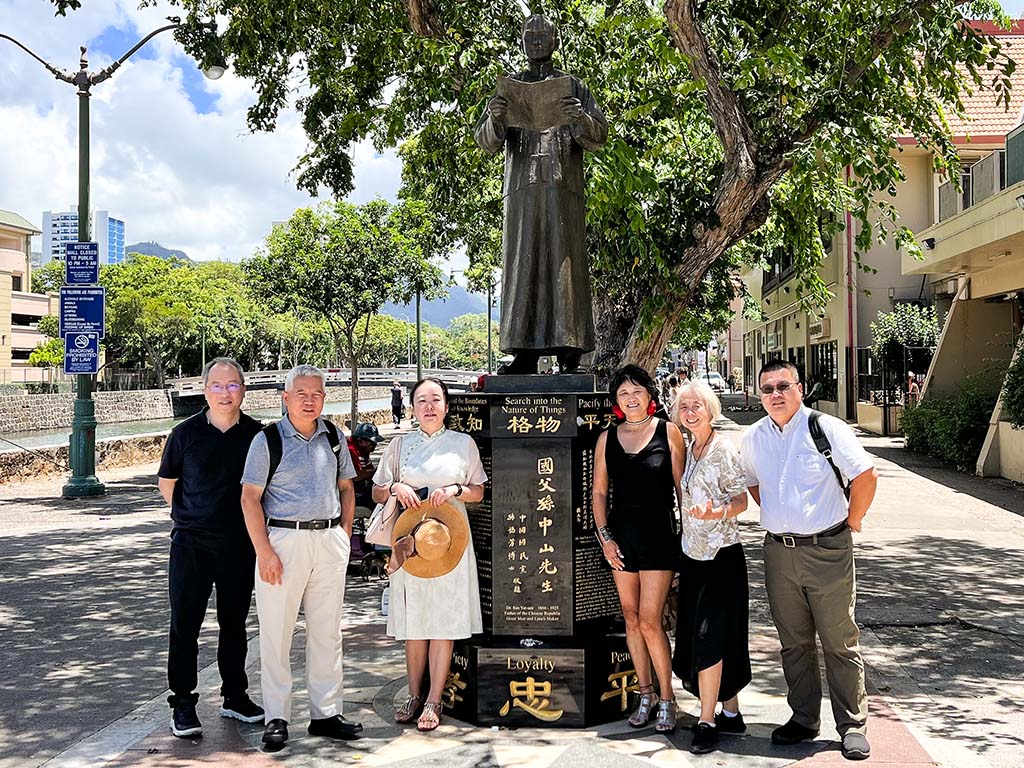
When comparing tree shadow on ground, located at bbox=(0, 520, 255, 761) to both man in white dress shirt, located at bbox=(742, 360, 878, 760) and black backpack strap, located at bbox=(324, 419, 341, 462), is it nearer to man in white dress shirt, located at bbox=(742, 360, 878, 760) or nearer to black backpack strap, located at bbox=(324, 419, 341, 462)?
black backpack strap, located at bbox=(324, 419, 341, 462)

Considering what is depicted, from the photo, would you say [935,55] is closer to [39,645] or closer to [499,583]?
[499,583]

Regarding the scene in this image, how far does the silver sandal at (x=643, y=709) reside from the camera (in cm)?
473

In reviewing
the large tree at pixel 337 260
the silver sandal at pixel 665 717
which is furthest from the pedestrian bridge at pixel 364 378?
the silver sandal at pixel 665 717

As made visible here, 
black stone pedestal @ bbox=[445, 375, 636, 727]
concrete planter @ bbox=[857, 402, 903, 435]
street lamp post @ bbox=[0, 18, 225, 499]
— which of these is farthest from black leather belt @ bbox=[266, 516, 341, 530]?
concrete planter @ bbox=[857, 402, 903, 435]

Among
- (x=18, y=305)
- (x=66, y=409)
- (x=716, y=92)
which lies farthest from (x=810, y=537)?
(x=18, y=305)

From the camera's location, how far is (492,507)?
494 centimetres

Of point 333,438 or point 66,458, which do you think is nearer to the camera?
point 333,438

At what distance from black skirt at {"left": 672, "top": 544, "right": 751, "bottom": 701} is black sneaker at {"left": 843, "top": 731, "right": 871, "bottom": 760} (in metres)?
0.52

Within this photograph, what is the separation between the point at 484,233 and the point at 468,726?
13548 millimetres

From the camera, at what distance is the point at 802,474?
4398 mm

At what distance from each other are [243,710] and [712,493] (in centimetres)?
271

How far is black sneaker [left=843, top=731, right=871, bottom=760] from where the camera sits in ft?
14.1

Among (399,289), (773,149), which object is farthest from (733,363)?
(773,149)

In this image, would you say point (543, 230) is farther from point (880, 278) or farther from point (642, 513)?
point (880, 278)
